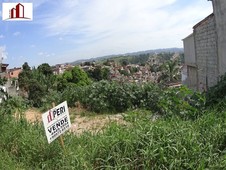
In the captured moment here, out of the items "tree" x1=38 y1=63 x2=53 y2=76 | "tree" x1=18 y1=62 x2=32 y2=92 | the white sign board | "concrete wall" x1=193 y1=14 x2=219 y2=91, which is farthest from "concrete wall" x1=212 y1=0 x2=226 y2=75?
"tree" x1=38 y1=63 x2=53 y2=76

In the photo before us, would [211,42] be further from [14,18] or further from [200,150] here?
[200,150]

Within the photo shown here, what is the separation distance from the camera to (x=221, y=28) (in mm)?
9055

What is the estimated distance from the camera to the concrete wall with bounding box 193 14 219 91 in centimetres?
1022

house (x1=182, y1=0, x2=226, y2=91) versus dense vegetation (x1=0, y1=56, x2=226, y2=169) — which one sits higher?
house (x1=182, y1=0, x2=226, y2=91)

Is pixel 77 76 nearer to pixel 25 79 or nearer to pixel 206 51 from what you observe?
pixel 25 79

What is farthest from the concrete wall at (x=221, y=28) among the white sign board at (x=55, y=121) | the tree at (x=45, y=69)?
the tree at (x=45, y=69)

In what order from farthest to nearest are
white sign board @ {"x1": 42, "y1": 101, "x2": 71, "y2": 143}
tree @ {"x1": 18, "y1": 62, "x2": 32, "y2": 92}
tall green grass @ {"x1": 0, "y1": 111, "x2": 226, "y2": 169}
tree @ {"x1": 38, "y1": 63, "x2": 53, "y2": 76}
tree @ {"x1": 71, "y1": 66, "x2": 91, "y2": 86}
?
tree @ {"x1": 38, "y1": 63, "x2": 53, "y2": 76} < tree @ {"x1": 71, "y1": 66, "x2": 91, "y2": 86} < tree @ {"x1": 18, "y1": 62, "x2": 32, "y2": 92} < white sign board @ {"x1": 42, "y1": 101, "x2": 71, "y2": 143} < tall green grass @ {"x1": 0, "y1": 111, "x2": 226, "y2": 169}

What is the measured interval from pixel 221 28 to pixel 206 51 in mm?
2415

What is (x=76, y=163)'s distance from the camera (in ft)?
11.7

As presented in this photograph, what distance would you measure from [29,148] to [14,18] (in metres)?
4.11

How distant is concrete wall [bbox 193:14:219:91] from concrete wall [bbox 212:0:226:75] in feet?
1.72

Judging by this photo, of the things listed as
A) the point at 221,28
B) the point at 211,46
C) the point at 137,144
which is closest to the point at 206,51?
the point at 211,46

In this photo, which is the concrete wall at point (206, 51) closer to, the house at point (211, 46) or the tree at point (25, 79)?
the house at point (211, 46)

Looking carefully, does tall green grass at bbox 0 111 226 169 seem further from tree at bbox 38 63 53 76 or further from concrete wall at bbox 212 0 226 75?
tree at bbox 38 63 53 76
